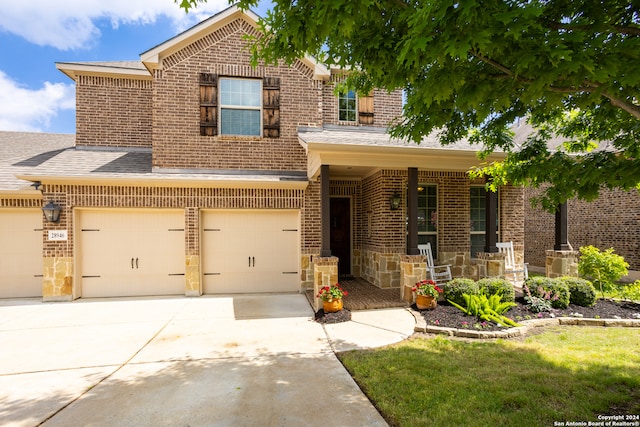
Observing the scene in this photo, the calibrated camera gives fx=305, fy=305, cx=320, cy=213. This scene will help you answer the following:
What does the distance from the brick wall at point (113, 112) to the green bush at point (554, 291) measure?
34.6 feet

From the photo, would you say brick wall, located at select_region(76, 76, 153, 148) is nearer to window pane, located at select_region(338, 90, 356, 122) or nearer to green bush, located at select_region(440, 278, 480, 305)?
window pane, located at select_region(338, 90, 356, 122)

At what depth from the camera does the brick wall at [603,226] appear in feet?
31.0

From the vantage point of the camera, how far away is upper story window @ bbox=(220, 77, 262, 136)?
8.10 metres

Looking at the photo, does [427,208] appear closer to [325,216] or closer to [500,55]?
[325,216]

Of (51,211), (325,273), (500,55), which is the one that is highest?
(500,55)

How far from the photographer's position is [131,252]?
761 cm

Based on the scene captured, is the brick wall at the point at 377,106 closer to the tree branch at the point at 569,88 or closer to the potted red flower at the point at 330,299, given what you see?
the potted red flower at the point at 330,299

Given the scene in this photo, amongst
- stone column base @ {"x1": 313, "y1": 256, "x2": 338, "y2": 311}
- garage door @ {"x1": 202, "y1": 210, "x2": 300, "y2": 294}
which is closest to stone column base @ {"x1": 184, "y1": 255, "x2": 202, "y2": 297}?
garage door @ {"x1": 202, "y1": 210, "x2": 300, "y2": 294}

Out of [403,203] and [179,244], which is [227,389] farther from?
[403,203]

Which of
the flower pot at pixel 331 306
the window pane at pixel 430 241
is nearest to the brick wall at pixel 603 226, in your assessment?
the window pane at pixel 430 241

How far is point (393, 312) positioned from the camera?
19.7 feet

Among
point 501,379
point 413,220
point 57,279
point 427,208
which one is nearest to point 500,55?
point 501,379

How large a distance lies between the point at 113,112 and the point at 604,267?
43.3 ft

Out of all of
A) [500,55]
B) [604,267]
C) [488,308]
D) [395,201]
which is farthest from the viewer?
[395,201]
